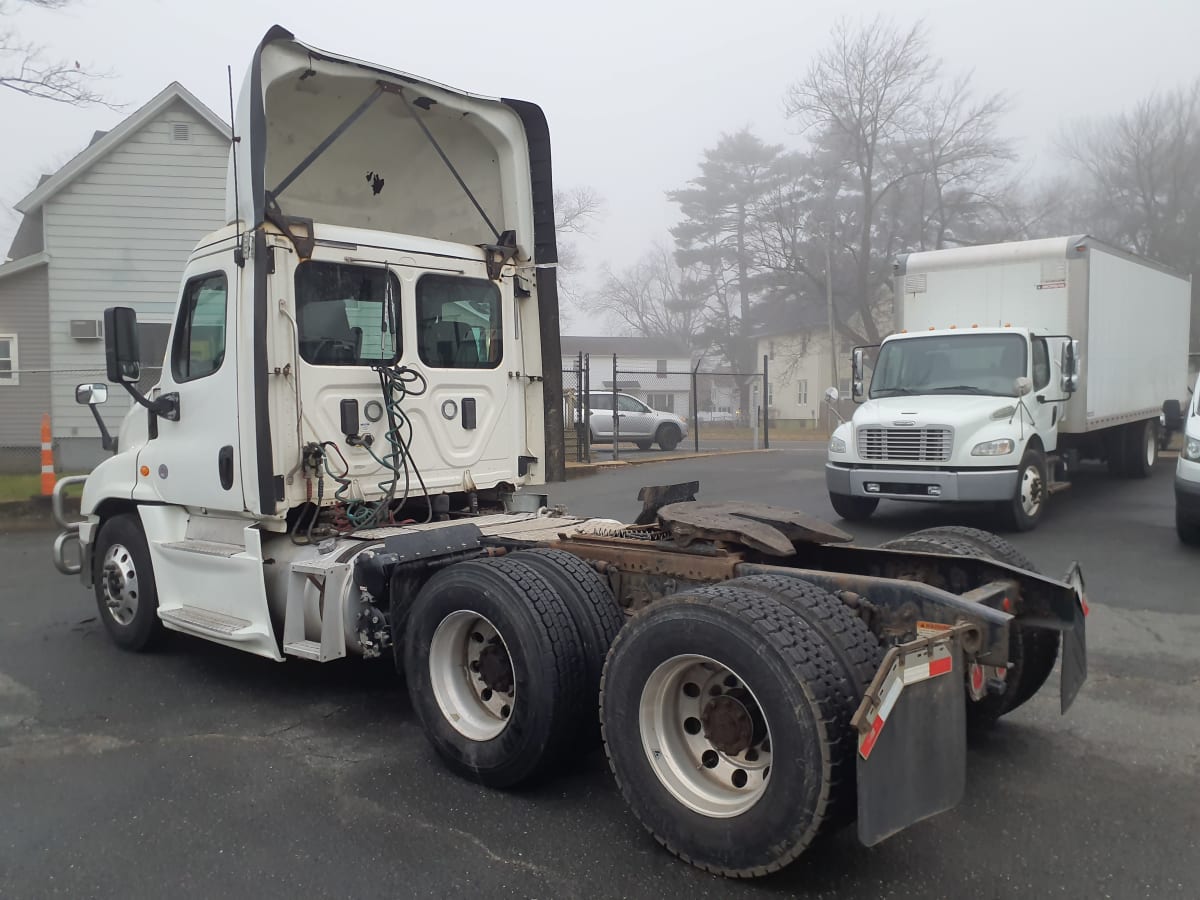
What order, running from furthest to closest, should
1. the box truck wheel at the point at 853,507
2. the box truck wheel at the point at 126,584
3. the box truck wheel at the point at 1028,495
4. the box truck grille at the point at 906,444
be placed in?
the box truck wheel at the point at 853,507, the box truck wheel at the point at 1028,495, the box truck grille at the point at 906,444, the box truck wheel at the point at 126,584

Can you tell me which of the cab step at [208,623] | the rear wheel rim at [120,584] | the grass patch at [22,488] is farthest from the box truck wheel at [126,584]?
the grass patch at [22,488]

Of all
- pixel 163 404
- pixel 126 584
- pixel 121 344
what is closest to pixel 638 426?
pixel 126 584

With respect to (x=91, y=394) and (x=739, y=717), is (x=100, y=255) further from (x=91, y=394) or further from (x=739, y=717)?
(x=739, y=717)

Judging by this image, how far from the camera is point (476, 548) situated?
469 cm

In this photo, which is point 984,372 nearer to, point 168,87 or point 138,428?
point 138,428

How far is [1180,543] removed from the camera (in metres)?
9.48

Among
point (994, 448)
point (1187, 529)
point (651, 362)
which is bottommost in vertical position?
point (1187, 529)

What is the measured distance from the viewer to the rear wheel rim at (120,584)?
604cm

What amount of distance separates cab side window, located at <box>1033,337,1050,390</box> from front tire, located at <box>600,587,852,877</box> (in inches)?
355

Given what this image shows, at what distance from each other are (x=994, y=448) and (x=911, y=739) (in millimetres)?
7862

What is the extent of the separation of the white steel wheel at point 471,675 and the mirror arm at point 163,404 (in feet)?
8.14

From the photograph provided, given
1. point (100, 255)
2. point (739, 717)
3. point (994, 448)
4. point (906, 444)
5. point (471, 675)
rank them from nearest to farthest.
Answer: point (739, 717) < point (471, 675) < point (994, 448) < point (906, 444) < point (100, 255)

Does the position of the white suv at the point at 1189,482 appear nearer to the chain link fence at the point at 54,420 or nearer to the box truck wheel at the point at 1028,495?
the box truck wheel at the point at 1028,495

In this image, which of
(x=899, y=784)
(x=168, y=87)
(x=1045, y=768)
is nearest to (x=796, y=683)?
(x=899, y=784)
